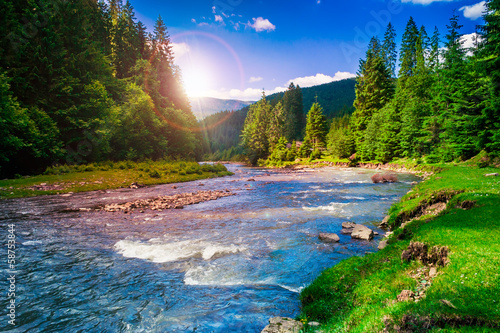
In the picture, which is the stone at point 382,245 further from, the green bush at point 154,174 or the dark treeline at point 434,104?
the green bush at point 154,174

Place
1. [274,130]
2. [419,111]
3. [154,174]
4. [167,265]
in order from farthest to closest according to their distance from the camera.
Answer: [274,130] < [419,111] < [154,174] < [167,265]

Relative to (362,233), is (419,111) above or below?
above

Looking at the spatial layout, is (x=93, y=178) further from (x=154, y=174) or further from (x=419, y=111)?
(x=419, y=111)

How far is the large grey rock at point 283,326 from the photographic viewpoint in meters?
4.41

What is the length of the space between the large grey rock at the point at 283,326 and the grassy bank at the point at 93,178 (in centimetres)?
2511

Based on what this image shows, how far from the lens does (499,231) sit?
236 inches

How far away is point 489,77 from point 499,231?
22.4 m

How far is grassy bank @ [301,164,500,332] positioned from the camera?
11.3 ft

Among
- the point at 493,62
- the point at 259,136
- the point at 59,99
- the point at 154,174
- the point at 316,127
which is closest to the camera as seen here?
the point at 493,62

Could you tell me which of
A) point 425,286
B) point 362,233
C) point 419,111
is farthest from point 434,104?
point 425,286

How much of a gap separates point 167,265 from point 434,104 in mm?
45622

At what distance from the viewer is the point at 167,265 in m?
8.27

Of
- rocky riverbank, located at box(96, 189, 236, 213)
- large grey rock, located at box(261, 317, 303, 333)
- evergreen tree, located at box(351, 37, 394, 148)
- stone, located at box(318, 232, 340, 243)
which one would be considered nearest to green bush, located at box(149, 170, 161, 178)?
rocky riverbank, located at box(96, 189, 236, 213)

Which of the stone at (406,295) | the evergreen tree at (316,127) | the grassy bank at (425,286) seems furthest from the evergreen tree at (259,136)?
the stone at (406,295)
